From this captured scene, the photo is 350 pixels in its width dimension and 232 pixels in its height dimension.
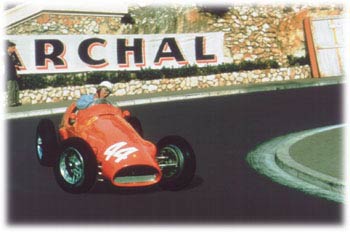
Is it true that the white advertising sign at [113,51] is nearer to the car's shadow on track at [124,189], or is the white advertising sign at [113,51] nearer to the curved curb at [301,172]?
the curved curb at [301,172]

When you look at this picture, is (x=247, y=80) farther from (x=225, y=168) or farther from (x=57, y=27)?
(x=225, y=168)

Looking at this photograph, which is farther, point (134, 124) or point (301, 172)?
point (134, 124)

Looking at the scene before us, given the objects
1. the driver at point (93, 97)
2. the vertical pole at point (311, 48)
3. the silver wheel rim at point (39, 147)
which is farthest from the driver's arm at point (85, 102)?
the vertical pole at point (311, 48)

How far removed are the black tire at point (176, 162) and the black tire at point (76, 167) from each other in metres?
0.99

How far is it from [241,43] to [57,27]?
6.95m

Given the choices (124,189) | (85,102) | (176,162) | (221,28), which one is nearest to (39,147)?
(85,102)

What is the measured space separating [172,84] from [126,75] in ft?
5.24

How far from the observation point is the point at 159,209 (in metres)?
9.77

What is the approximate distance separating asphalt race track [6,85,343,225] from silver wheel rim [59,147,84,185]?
0.72ft

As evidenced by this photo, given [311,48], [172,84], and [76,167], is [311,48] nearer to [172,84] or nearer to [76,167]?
[172,84]

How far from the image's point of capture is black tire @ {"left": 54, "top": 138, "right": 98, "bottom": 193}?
10242 mm

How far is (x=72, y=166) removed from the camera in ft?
34.8

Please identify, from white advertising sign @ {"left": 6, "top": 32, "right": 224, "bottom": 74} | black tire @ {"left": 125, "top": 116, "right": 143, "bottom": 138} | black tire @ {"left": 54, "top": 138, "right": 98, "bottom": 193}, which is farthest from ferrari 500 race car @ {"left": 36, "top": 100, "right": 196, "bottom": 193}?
white advertising sign @ {"left": 6, "top": 32, "right": 224, "bottom": 74}

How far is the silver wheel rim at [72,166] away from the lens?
1044 cm
